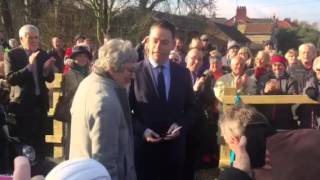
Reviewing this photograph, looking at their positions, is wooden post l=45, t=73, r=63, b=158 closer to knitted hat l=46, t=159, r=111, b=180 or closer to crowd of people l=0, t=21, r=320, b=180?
crowd of people l=0, t=21, r=320, b=180

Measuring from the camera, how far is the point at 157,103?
513cm

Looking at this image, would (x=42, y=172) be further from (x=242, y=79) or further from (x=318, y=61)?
(x=318, y=61)

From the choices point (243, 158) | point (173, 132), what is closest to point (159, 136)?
point (173, 132)

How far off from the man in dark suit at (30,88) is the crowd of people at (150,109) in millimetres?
12

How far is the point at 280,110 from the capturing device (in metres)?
5.84

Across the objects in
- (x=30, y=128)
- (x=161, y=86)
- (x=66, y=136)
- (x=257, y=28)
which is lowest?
(x=66, y=136)

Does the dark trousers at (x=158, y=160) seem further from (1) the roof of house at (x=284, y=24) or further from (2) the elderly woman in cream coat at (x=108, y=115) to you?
(1) the roof of house at (x=284, y=24)

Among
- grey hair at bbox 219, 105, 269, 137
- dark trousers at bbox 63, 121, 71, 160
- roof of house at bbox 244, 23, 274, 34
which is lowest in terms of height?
dark trousers at bbox 63, 121, 71, 160

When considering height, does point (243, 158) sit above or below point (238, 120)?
below

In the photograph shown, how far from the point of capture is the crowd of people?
3959mm

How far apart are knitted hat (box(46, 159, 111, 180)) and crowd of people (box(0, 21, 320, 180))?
0.13 feet

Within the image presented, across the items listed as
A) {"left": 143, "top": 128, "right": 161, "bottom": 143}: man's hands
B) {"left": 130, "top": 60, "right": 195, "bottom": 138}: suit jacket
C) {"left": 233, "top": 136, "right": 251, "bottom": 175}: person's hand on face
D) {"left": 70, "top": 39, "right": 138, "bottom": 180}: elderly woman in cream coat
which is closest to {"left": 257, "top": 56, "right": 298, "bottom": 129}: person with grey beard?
{"left": 130, "top": 60, "right": 195, "bottom": 138}: suit jacket

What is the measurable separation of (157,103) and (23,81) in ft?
7.31

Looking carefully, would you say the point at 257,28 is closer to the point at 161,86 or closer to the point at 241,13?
the point at 241,13
